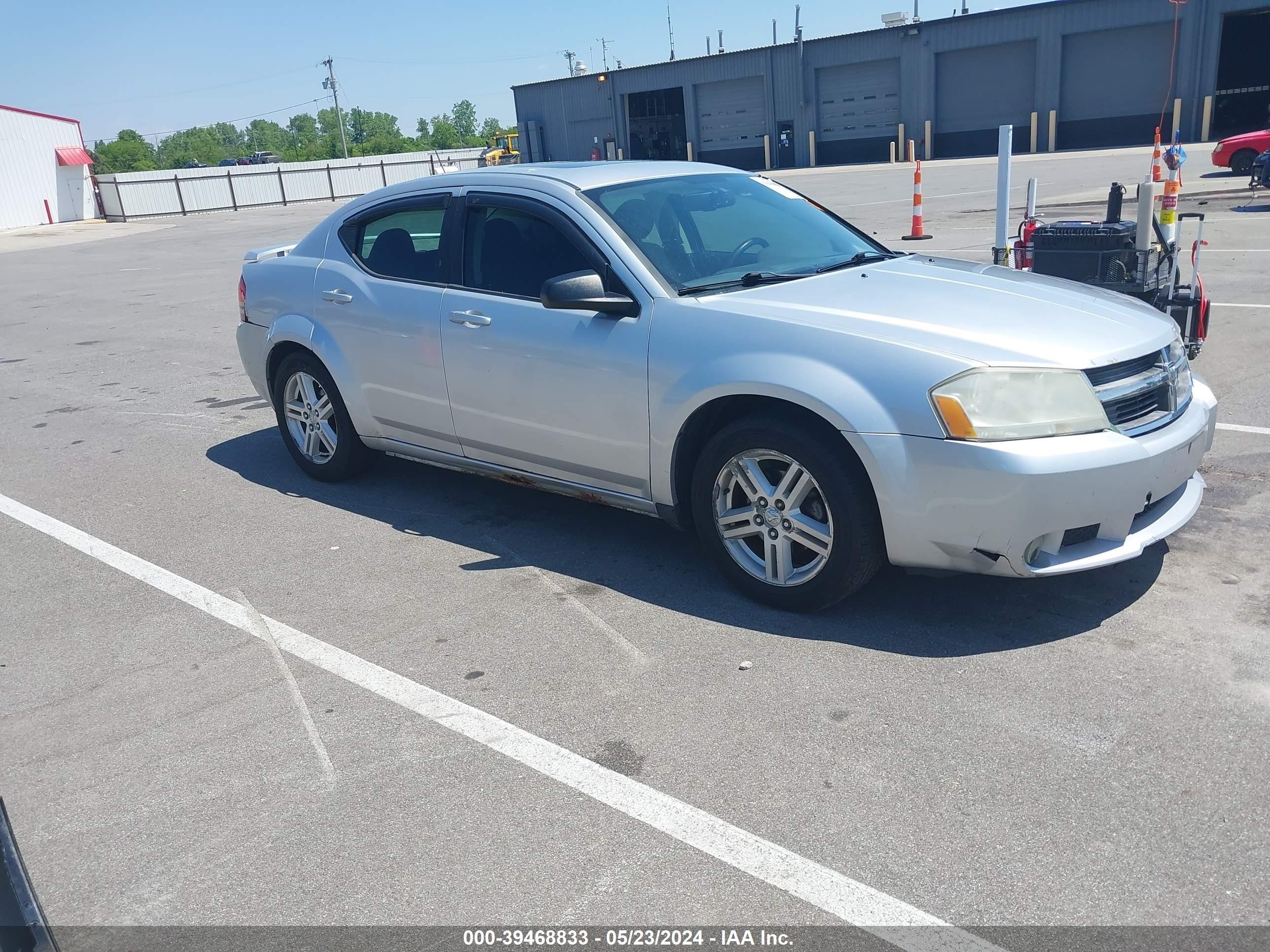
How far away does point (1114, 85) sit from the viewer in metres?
40.6

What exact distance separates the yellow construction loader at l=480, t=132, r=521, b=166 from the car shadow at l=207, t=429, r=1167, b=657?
43.7 meters

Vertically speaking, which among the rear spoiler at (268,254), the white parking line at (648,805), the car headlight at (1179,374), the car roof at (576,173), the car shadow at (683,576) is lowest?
the car shadow at (683,576)

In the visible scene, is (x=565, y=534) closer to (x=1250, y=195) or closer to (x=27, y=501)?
(x=27, y=501)

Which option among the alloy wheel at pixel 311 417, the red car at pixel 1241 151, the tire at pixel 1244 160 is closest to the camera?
the alloy wheel at pixel 311 417

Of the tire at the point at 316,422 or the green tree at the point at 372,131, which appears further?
the green tree at the point at 372,131

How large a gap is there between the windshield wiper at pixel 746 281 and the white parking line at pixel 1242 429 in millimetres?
3037

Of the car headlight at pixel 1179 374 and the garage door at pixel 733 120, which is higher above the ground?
the garage door at pixel 733 120

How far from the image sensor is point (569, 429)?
480 centimetres

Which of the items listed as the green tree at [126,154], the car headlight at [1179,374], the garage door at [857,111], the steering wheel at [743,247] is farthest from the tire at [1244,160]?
the green tree at [126,154]

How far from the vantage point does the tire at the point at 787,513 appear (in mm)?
3979

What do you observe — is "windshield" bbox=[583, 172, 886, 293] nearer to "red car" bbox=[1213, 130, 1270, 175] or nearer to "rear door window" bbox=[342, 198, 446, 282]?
"rear door window" bbox=[342, 198, 446, 282]

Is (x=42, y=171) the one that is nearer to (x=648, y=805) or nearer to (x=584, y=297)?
(x=584, y=297)

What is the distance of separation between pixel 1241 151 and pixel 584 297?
22.4 meters

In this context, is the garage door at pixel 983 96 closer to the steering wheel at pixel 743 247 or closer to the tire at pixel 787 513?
the steering wheel at pixel 743 247
